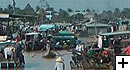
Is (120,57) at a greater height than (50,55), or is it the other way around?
(120,57)

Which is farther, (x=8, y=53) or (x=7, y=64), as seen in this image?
(x=8, y=53)

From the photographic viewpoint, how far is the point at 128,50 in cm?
1430

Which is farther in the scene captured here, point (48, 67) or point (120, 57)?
point (48, 67)

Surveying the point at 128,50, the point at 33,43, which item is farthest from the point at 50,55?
the point at 128,50

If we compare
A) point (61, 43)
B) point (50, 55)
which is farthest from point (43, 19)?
point (50, 55)

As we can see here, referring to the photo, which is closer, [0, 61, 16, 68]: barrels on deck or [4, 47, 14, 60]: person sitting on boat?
[0, 61, 16, 68]: barrels on deck

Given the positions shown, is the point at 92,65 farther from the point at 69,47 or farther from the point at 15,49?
the point at 69,47

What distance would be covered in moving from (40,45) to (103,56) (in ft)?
42.1

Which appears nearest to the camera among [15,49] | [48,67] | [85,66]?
[85,66]

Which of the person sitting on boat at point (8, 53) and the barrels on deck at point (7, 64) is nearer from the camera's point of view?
the barrels on deck at point (7, 64)

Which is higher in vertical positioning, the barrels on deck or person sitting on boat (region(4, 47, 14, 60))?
person sitting on boat (region(4, 47, 14, 60))

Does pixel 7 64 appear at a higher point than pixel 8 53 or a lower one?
lower

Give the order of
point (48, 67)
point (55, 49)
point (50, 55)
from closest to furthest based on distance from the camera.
A: 1. point (48, 67)
2. point (50, 55)
3. point (55, 49)

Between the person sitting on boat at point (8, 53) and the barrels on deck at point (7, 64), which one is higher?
the person sitting on boat at point (8, 53)
